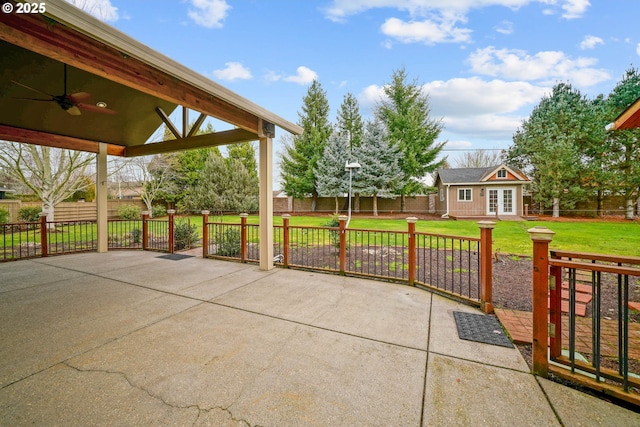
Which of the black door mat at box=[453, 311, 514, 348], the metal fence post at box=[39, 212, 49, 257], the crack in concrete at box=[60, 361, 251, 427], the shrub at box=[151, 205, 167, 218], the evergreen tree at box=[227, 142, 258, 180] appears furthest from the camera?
the evergreen tree at box=[227, 142, 258, 180]

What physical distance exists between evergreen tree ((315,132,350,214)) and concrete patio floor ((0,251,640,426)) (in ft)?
47.1

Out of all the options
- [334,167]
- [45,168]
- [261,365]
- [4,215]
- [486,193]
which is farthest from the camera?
[334,167]

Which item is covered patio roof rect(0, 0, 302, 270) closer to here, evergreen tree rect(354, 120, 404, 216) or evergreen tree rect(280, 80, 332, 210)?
evergreen tree rect(354, 120, 404, 216)

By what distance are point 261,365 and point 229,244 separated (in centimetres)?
467

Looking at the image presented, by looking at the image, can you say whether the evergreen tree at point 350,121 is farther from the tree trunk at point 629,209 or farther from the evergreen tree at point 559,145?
the tree trunk at point 629,209

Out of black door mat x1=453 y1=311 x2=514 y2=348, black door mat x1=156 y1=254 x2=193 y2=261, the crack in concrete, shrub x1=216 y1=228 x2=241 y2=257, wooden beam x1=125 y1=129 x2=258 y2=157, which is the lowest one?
black door mat x1=453 y1=311 x2=514 y2=348

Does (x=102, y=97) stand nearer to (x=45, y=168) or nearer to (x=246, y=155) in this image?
(x=45, y=168)

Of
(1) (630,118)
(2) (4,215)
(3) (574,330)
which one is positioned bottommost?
(3) (574,330)

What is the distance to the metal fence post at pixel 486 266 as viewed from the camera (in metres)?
3.05

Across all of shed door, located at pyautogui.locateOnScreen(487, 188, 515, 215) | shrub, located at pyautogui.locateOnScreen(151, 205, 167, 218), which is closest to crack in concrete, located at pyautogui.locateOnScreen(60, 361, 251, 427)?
shrub, located at pyautogui.locateOnScreen(151, 205, 167, 218)

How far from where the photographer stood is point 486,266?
3.06 meters

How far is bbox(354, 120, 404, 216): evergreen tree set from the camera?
55.9ft

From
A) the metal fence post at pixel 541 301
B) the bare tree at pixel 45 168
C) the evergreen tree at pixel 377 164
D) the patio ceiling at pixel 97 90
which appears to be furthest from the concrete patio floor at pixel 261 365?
the evergreen tree at pixel 377 164

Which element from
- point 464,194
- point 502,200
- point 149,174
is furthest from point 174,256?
point 502,200
